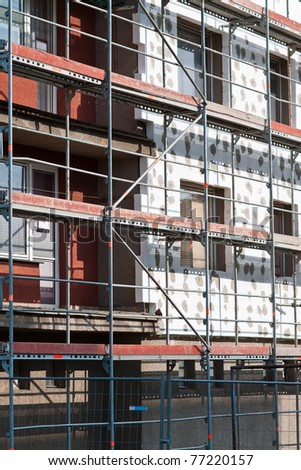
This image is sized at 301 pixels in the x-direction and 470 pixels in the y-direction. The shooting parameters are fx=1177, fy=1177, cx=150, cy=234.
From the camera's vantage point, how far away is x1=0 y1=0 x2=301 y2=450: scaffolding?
1560 centimetres

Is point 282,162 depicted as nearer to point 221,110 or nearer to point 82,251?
point 221,110

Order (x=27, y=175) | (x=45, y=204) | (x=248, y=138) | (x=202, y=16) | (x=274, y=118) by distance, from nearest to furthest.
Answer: (x=45, y=204) → (x=27, y=175) → (x=202, y=16) → (x=248, y=138) → (x=274, y=118)

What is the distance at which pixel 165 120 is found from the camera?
61.0ft

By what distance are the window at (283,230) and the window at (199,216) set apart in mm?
1498

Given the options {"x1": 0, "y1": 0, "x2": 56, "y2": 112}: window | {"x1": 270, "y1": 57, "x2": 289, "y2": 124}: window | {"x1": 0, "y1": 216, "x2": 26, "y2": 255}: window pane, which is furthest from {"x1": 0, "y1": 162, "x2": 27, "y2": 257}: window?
{"x1": 270, "y1": 57, "x2": 289, "y2": 124}: window

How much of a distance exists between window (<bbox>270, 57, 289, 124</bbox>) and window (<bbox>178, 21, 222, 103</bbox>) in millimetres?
1828

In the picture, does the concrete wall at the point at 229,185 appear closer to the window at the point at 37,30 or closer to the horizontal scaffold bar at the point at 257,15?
the horizontal scaffold bar at the point at 257,15

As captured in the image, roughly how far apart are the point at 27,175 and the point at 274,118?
635cm

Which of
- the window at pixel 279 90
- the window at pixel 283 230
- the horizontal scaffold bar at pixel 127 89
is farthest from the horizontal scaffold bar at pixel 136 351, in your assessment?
the window at pixel 279 90

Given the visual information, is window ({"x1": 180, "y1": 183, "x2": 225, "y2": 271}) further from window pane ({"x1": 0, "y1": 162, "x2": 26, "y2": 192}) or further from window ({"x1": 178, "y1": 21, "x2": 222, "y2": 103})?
window pane ({"x1": 0, "y1": 162, "x2": 26, "y2": 192})
